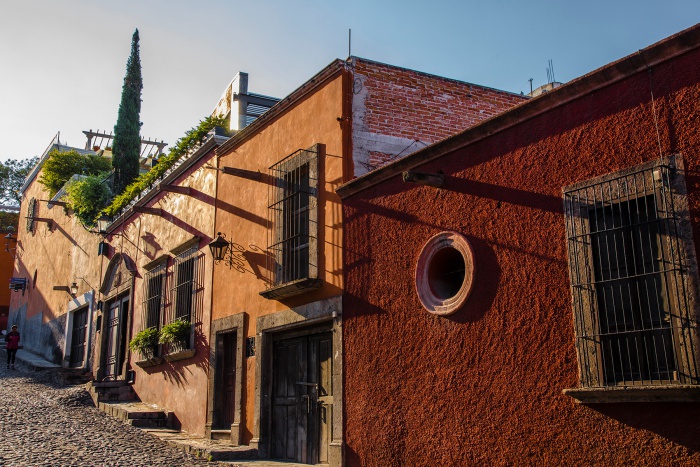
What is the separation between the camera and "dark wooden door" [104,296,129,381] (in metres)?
17.4

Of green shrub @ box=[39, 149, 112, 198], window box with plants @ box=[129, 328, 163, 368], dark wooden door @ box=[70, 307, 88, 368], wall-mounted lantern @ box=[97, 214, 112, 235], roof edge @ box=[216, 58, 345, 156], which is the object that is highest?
green shrub @ box=[39, 149, 112, 198]

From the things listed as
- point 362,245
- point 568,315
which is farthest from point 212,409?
point 568,315

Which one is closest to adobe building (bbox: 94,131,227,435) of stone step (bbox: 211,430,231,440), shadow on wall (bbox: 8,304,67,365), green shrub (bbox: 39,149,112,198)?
stone step (bbox: 211,430,231,440)

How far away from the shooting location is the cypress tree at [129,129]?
974 inches

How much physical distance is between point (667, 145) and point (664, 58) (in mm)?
686

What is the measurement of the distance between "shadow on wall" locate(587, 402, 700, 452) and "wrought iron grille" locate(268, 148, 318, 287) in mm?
4894

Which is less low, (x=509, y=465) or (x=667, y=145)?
(x=667, y=145)

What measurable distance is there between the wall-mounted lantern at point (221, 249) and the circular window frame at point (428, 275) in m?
4.96

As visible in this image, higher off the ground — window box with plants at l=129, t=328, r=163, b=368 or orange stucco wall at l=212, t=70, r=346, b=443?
orange stucco wall at l=212, t=70, r=346, b=443

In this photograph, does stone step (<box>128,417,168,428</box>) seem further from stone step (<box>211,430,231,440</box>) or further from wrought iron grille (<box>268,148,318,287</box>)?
wrought iron grille (<box>268,148,318,287</box>)

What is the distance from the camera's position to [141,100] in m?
26.9

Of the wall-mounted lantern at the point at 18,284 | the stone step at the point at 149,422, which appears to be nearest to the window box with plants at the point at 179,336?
the stone step at the point at 149,422

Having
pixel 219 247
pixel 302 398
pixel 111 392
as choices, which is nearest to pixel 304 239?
pixel 302 398

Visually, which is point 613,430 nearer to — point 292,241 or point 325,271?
point 325,271
